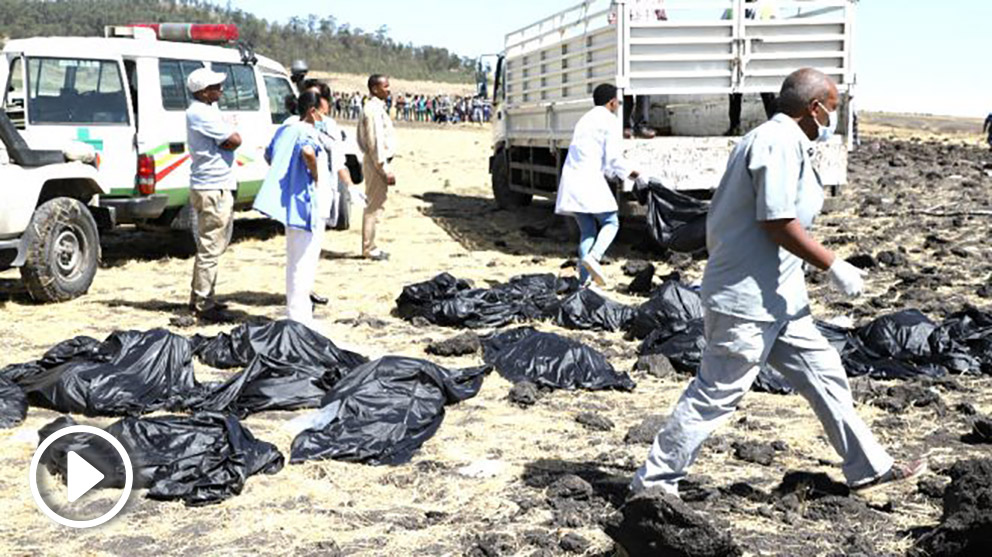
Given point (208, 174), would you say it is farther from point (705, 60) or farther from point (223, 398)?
point (705, 60)

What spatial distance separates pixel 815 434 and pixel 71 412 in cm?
401

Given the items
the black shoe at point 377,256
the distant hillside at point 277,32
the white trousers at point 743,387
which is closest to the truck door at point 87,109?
the black shoe at point 377,256

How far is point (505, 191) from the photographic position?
16.6m

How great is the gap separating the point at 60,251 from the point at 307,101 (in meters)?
3.14

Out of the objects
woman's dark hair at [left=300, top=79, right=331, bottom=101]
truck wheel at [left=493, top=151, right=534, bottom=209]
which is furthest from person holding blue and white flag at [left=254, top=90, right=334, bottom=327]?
truck wheel at [left=493, top=151, right=534, bottom=209]

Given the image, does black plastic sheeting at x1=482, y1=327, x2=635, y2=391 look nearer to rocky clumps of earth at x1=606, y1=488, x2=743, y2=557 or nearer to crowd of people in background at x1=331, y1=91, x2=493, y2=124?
rocky clumps of earth at x1=606, y1=488, x2=743, y2=557

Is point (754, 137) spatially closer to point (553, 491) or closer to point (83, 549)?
point (553, 491)

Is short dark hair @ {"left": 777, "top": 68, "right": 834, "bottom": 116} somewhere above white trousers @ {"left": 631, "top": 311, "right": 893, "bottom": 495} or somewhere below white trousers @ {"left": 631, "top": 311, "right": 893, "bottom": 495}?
above

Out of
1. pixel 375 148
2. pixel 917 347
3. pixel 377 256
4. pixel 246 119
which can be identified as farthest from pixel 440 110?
pixel 917 347

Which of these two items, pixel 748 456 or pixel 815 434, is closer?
pixel 748 456

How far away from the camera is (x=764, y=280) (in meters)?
4.19

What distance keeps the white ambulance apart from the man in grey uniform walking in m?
6.50

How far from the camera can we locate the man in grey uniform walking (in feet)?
13.4

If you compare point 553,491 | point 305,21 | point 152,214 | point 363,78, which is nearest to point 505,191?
point 152,214
